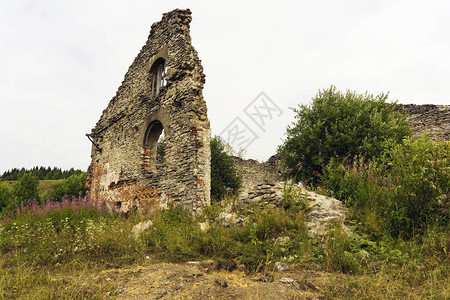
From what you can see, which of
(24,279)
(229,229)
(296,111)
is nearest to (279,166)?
(296,111)

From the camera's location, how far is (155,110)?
8.96 meters

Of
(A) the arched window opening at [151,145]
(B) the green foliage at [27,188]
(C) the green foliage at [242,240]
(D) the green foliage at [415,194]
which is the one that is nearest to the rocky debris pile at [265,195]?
(C) the green foliage at [242,240]

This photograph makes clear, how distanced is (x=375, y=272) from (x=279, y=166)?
57.2ft

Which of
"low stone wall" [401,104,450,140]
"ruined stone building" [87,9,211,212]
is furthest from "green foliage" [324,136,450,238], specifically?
"low stone wall" [401,104,450,140]

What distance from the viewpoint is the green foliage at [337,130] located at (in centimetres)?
1037

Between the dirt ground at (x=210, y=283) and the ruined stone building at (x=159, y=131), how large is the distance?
125 inches

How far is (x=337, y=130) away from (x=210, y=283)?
9582 mm

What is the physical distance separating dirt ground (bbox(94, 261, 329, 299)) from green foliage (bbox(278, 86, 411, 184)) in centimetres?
750

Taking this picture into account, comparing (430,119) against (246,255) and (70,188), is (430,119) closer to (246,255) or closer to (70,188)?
(246,255)

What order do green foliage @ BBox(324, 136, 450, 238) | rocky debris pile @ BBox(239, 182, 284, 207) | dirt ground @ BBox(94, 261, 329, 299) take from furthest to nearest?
rocky debris pile @ BBox(239, 182, 284, 207) < green foliage @ BBox(324, 136, 450, 238) < dirt ground @ BBox(94, 261, 329, 299)

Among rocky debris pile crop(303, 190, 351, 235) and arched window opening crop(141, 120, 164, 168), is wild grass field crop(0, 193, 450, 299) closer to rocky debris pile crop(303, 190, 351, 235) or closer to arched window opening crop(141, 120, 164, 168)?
rocky debris pile crop(303, 190, 351, 235)

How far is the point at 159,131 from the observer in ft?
31.6

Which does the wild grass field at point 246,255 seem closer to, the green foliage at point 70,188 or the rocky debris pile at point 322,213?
the rocky debris pile at point 322,213

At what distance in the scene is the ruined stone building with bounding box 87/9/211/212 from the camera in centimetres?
730
